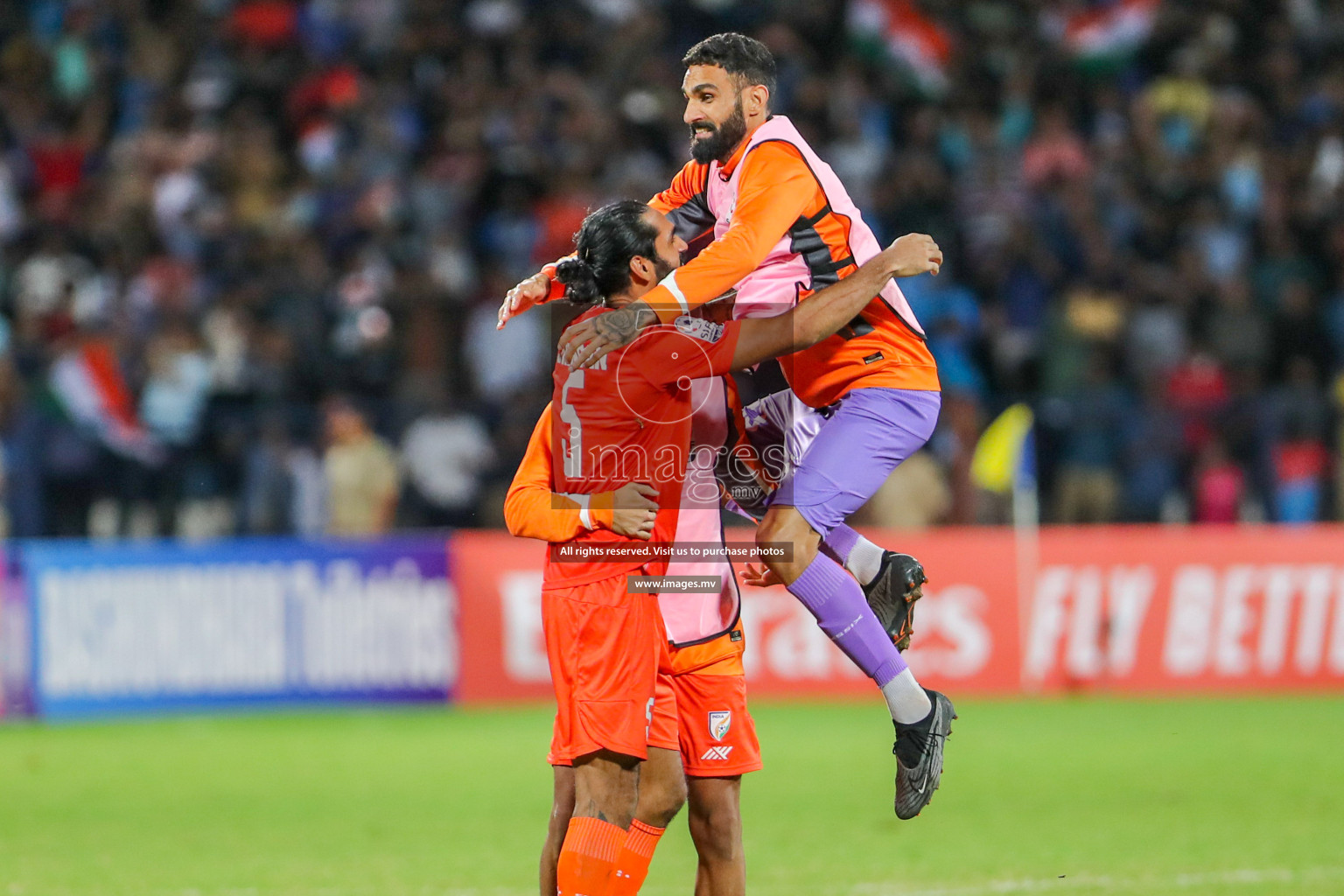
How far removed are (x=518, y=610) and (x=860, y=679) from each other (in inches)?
112

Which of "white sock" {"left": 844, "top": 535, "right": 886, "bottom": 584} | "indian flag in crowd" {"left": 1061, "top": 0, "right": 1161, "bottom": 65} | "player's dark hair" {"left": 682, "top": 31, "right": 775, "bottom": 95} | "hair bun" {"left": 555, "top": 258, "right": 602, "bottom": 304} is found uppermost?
"indian flag in crowd" {"left": 1061, "top": 0, "right": 1161, "bottom": 65}

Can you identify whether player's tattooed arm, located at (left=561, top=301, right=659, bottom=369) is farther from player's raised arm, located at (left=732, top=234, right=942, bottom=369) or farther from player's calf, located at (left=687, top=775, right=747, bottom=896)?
player's calf, located at (left=687, top=775, right=747, bottom=896)

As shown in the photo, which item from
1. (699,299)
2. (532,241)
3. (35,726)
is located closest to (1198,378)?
(532,241)

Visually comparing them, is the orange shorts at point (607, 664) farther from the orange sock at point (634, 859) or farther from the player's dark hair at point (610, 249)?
the player's dark hair at point (610, 249)

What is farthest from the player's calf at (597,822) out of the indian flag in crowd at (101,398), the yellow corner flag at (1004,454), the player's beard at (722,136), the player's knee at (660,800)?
the indian flag in crowd at (101,398)

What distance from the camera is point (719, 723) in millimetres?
6273

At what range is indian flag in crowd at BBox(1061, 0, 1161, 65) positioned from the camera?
19.2 m

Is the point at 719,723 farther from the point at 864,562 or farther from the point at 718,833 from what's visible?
the point at 864,562

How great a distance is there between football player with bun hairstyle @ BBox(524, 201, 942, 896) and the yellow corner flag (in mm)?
9482

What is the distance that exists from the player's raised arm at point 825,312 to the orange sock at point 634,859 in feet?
5.09

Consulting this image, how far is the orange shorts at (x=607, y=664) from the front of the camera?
5.69 metres

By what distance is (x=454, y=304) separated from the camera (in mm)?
16359

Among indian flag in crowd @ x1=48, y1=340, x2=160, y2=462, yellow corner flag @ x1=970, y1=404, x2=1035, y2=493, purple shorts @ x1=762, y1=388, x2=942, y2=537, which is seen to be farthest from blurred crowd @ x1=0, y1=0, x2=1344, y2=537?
purple shorts @ x1=762, y1=388, x2=942, y2=537

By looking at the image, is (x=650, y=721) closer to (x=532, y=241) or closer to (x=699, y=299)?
(x=699, y=299)
